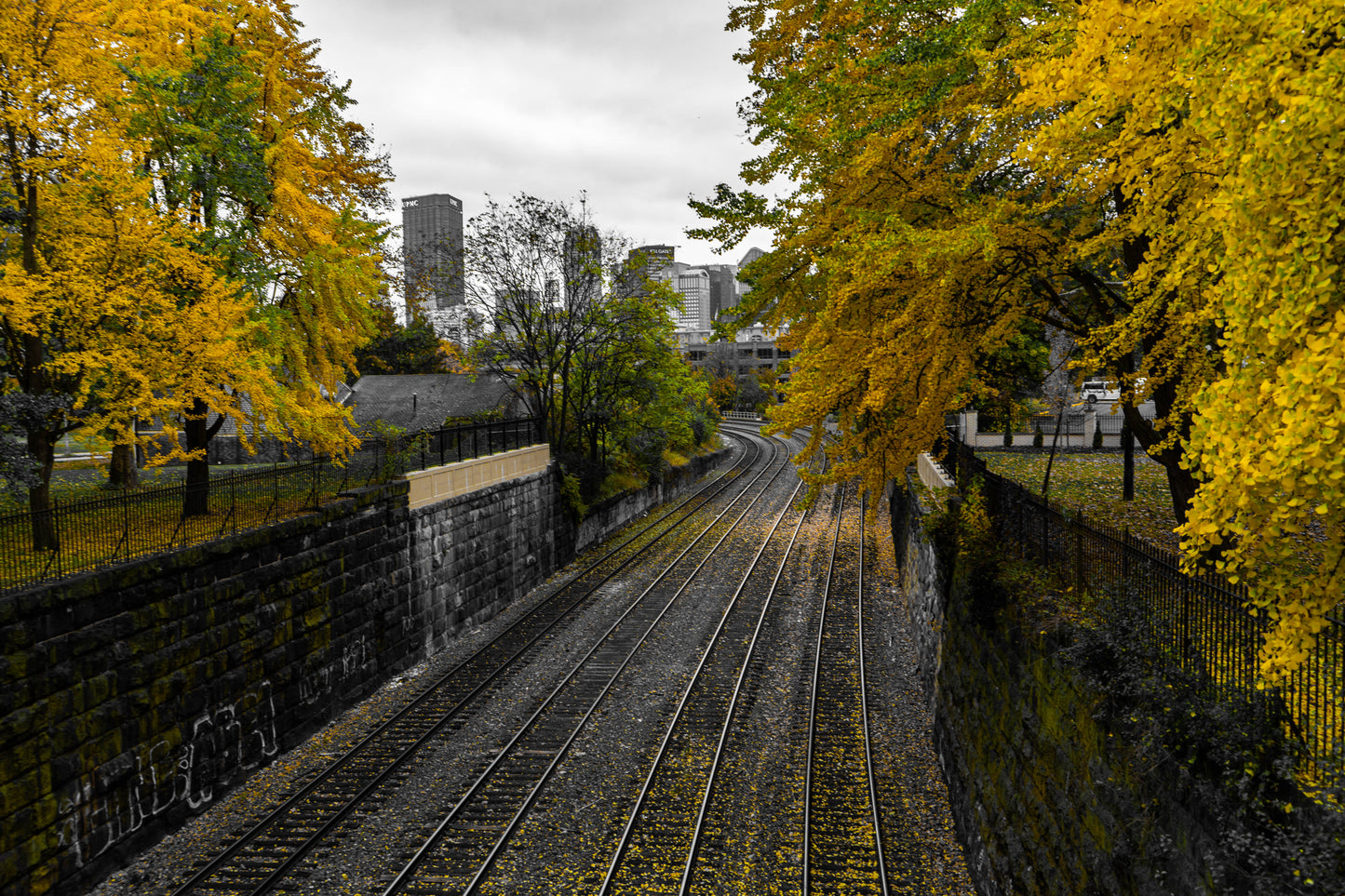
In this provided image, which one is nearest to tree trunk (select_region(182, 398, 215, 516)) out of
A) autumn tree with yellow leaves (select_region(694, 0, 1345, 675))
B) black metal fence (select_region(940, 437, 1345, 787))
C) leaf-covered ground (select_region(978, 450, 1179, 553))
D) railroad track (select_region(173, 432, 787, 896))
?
railroad track (select_region(173, 432, 787, 896))

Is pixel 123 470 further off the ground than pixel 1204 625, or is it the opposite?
pixel 123 470

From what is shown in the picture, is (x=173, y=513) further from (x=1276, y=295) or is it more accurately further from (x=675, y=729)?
(x=1276, y=295)

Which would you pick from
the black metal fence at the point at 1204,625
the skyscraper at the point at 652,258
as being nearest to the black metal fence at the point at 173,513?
the black metal fence at the point at 1204,625

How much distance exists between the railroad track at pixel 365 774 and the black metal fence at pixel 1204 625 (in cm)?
1005

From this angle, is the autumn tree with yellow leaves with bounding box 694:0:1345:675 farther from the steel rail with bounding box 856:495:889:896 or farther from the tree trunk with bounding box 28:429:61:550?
the tree trunk with bounding box 28:429:61:550

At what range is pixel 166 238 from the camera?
10461 millimetres

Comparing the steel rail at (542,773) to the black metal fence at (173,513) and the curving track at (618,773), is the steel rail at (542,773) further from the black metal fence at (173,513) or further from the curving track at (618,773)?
the black metal fence at (173,513)

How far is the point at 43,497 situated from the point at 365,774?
20.1ft

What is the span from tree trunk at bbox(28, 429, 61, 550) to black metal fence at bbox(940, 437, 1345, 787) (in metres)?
11.5

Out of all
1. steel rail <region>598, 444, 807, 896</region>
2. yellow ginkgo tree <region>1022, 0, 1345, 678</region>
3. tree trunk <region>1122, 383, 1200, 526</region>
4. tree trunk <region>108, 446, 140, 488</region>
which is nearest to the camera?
yellow ginkgo tree <region>1022, 0, 1345, 678</region>

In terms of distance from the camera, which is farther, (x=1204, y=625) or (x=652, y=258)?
(x=652, y=258)

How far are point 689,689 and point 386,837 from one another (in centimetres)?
629

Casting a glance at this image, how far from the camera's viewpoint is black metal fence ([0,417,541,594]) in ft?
29.1

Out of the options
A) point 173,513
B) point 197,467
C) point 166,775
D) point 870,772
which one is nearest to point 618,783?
point 870,772
